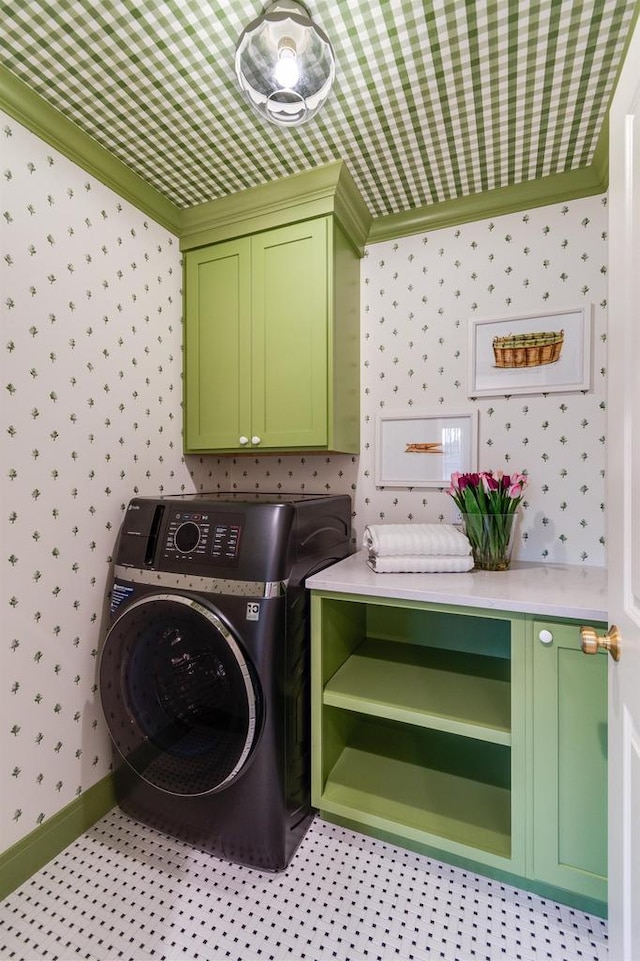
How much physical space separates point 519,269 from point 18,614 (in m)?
2.18

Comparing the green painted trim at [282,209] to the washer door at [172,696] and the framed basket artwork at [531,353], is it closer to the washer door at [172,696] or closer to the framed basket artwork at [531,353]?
the framed basket artwork at [531,353]

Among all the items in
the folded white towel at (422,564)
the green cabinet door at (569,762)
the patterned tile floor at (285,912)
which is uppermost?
the folded white towel at (422,564)

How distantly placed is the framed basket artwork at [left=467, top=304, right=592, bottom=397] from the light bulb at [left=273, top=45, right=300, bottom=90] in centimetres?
106

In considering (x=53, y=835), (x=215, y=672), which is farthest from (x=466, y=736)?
(x=53, y=835)

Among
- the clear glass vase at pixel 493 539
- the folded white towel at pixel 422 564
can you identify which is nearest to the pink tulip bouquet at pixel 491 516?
the clear glass vase at pixel 493 539

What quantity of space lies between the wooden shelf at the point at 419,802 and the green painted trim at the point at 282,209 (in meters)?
2.09

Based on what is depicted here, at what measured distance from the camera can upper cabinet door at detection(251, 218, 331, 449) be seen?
168cm

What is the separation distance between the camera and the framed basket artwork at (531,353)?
5.39 ft

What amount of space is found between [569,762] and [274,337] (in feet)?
5.62

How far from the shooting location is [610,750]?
0.91 meters

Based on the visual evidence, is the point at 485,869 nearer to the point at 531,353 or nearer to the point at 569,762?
the point at 569,762

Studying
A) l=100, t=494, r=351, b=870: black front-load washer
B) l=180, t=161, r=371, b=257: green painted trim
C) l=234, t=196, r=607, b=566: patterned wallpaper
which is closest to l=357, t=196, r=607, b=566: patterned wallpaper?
l=234, t=196, r=607, b=566: patterned wallpaper

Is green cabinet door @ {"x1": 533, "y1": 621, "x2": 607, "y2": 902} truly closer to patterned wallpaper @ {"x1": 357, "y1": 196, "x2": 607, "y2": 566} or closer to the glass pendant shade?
patterned wallpaper @ {"x1": 357, "y1": 196, "x2": 607, "y2": 566}

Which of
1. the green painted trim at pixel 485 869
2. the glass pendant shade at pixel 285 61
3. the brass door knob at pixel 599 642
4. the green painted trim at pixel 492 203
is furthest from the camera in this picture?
the green painted trim at pixel 492 203
